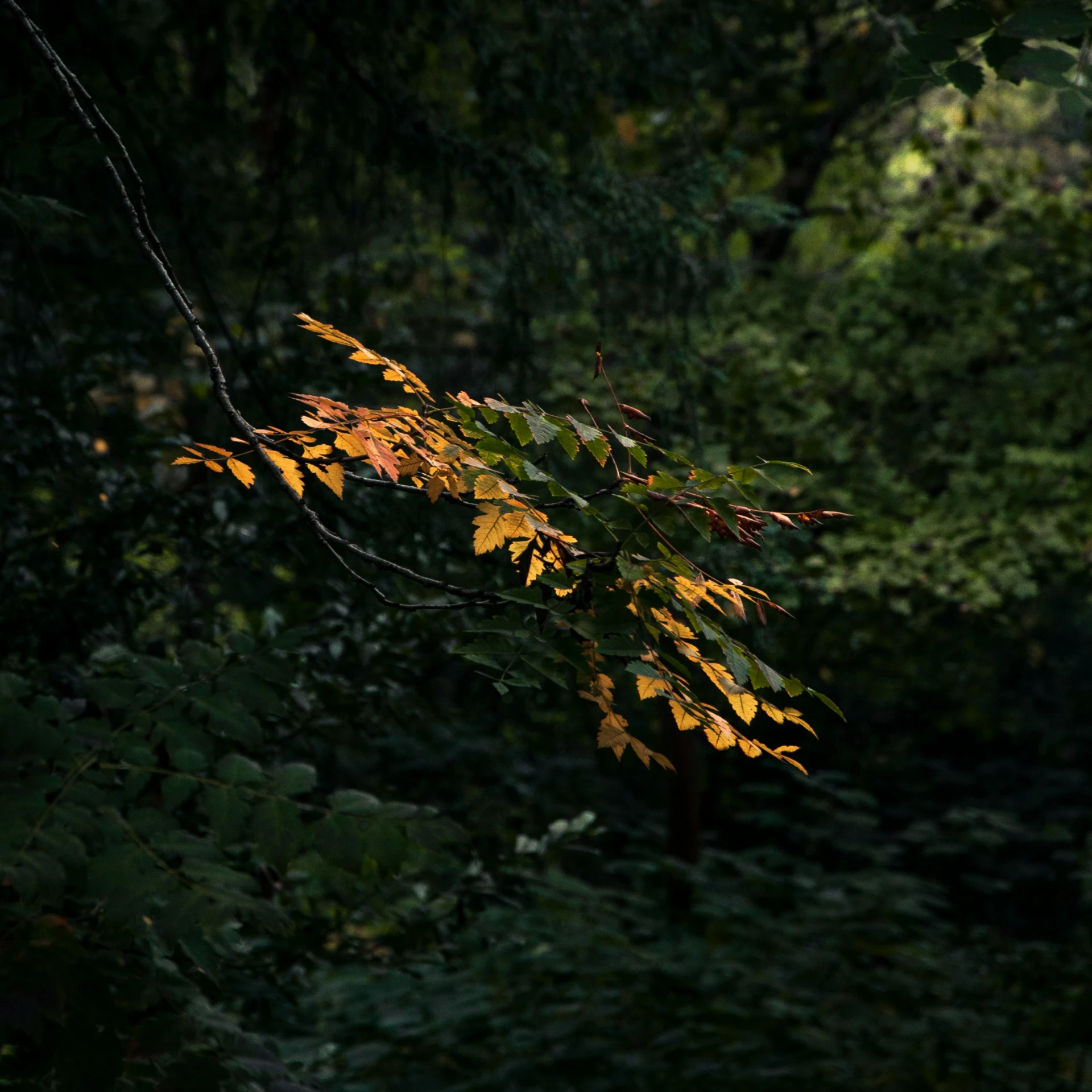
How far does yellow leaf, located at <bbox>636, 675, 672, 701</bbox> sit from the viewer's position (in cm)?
117

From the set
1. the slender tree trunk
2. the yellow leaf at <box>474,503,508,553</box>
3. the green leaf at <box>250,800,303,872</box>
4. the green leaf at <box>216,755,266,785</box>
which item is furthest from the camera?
the slender tree trunk

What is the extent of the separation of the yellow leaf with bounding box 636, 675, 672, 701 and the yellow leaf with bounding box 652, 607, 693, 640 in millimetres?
58

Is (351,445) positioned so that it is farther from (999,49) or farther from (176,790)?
(999,49)

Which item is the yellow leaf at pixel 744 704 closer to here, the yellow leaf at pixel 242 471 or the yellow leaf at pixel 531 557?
the yellow leaf at pixel 531 557

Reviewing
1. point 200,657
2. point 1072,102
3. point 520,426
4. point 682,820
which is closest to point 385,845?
point 200,657

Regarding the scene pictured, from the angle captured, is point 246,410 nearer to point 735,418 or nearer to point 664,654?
point 664,654

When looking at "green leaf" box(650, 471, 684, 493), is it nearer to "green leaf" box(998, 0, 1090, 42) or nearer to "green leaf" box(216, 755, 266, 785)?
"green leaf" box(216, 755, 266, 785)

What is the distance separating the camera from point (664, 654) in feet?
4.09

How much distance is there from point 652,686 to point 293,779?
0.73 m

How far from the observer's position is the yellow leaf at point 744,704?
1.20 metres

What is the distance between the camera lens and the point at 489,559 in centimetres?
282

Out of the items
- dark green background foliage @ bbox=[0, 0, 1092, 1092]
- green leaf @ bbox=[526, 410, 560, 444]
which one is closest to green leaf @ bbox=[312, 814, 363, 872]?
dark green background foliage @ bbox=[0, 0, 1092, 1092]

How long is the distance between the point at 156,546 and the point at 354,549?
5.75 feet

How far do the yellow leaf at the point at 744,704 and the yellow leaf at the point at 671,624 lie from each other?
9 centimetres
